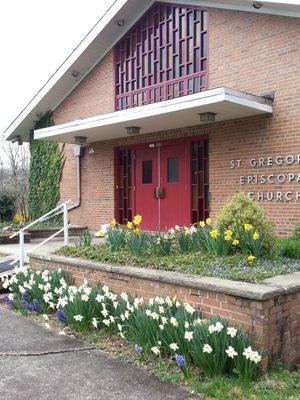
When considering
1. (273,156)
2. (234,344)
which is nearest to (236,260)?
(234,344)

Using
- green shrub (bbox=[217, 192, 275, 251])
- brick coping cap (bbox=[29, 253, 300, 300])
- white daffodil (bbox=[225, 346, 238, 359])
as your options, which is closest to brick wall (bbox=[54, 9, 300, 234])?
green shrub (bbox=[217, 192, 275, 251])

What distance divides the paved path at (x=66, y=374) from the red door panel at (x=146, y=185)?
7268 millimetres

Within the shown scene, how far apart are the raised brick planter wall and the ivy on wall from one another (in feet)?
34.4

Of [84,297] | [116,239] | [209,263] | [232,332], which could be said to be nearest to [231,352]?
[232,332]

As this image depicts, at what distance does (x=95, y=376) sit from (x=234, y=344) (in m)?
1.31

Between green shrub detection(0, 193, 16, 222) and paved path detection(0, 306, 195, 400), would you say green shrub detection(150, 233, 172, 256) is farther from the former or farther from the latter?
green shrub detection(0, 193, 16, 222)

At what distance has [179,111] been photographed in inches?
379

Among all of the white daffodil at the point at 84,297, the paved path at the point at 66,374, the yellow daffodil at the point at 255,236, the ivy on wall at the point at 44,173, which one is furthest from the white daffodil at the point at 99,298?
the ivy on wall at the point at 44,173

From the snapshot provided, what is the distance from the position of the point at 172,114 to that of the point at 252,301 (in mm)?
6345

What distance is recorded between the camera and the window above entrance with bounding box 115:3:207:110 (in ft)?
36.7

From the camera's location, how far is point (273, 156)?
9664 mm

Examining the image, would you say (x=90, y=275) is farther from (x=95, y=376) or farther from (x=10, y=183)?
(x=10, y=183)

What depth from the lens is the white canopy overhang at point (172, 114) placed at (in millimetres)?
8922

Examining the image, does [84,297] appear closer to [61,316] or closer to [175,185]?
[61,316]
